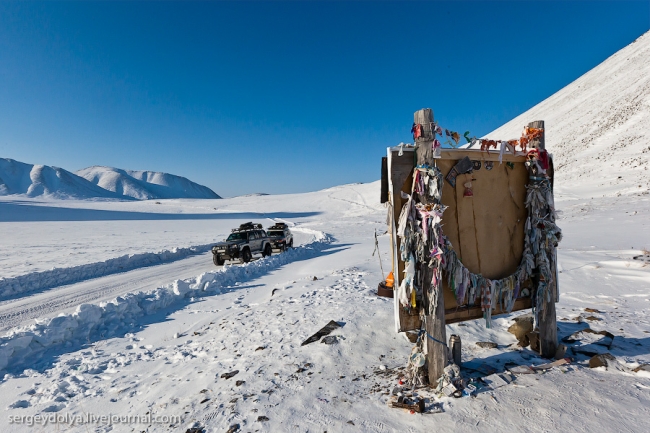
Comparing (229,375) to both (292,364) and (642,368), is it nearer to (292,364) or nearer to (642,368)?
(292,364)

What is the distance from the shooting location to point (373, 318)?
6.38 m

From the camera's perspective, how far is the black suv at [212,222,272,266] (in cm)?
1706

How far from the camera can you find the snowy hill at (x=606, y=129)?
3463 cm

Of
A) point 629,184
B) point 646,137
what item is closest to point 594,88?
point 646,137

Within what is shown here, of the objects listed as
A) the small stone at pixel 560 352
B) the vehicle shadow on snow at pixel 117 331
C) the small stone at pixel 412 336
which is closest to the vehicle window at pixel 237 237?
the vehicle shadow on snow at pixel 117 331

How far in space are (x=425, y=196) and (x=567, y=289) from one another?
6158mm

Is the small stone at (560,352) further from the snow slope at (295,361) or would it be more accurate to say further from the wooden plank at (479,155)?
the wooden plank at (479,155)

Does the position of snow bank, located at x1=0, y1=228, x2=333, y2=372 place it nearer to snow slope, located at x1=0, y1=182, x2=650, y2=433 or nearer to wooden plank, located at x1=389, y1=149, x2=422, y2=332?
snow slope, located at x1=0, y1=182, x2=650, y2=433

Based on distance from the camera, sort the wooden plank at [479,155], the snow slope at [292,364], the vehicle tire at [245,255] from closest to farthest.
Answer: the snow slope at [292,364], the wooden plank at [479,155], the vehicle tire at [245,255]

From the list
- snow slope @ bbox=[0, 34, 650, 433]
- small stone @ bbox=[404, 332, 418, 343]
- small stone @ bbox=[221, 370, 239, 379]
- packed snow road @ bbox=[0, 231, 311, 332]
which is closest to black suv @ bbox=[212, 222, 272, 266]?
packed snow road @ bbox=[0, 231, 311, 332]

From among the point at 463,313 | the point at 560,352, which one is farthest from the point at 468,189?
the point at 560,352

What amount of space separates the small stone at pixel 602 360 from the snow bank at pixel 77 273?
1607 cm

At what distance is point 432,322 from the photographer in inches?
→ 151

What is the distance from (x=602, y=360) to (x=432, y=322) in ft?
6.94
